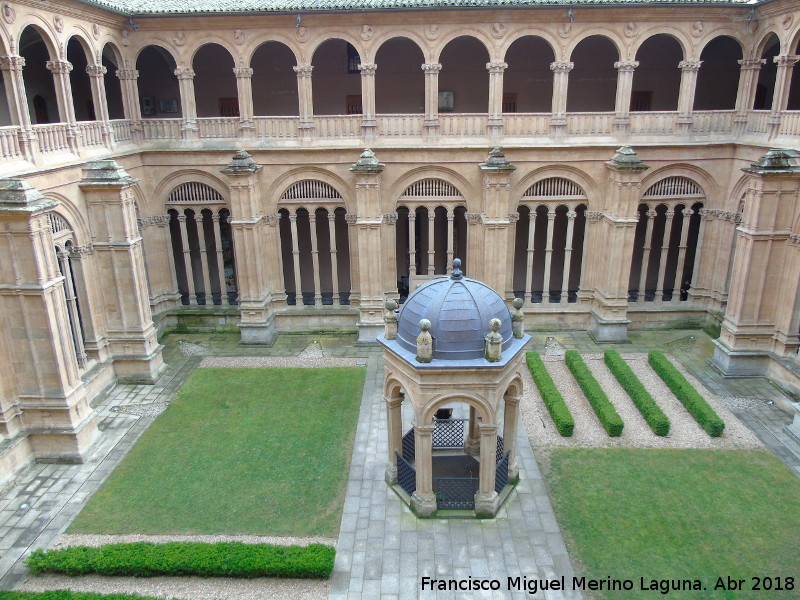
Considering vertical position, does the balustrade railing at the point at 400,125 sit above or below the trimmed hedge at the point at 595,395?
above

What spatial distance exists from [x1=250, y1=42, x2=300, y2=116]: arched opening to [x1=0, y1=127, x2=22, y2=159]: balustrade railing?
46.8 ft

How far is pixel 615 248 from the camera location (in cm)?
2648

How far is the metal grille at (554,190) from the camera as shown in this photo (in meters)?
27.3

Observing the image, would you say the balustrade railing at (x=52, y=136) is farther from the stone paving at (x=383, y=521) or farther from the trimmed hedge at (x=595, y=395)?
the trimmed hedge at (x=595, y=395)

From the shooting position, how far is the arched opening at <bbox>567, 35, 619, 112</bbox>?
99.4ft

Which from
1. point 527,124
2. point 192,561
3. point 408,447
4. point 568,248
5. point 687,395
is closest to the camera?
point 192,561

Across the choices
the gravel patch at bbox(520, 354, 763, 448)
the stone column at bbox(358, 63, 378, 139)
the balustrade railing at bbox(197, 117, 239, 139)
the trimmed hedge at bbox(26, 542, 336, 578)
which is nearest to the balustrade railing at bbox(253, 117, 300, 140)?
the balustrade railing at bbox(197, 117, 239, 139)

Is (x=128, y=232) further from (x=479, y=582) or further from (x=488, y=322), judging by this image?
(x=479, y=582)

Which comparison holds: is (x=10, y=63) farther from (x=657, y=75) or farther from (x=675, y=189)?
(x=657, y=75)

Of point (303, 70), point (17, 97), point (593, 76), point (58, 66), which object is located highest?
point (593, 76)

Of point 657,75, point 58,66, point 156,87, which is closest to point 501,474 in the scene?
point 58,66

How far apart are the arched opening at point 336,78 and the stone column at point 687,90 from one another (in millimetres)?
15131

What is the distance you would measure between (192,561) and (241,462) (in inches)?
183

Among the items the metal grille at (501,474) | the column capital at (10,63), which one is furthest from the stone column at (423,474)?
the column capital at (10,63)
